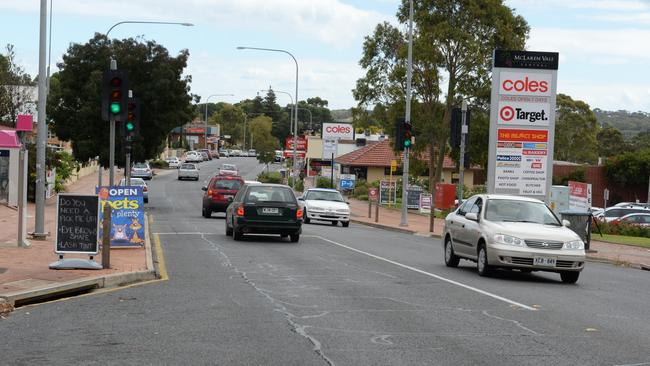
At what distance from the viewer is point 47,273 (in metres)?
14.1

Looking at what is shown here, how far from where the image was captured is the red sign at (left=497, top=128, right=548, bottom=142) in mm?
30922

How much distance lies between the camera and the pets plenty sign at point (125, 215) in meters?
19.8

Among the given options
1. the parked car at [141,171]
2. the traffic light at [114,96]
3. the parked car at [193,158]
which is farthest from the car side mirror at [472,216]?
the parked car at [193,158]

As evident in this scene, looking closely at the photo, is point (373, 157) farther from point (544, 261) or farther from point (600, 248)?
point (544, 261)

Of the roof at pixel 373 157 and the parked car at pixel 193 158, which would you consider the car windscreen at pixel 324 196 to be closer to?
the roof at pixel 373 157

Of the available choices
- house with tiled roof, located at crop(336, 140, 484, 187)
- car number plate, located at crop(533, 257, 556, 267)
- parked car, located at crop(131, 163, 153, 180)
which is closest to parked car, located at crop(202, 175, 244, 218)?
car number plate, located at crop(533, 257, 556, 267)

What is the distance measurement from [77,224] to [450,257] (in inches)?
296

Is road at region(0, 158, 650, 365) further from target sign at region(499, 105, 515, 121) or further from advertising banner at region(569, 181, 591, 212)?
advertising banner at region(569, 181, 591, 212)

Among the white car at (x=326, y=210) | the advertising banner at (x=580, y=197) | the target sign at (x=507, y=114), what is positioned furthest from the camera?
the white car at (x=326, y=210)

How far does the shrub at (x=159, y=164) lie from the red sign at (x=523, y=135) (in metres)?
79.0

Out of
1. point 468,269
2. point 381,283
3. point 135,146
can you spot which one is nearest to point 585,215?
point 468,269

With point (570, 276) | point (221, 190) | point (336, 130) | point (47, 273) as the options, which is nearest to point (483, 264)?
point (570, 276)

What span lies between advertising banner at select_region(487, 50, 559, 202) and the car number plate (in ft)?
50.3

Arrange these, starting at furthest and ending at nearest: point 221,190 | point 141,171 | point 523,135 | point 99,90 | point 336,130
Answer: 1. point 336,130
2. point 141,171
3. point 99,90
4. point 221,190
5. point 523,135
